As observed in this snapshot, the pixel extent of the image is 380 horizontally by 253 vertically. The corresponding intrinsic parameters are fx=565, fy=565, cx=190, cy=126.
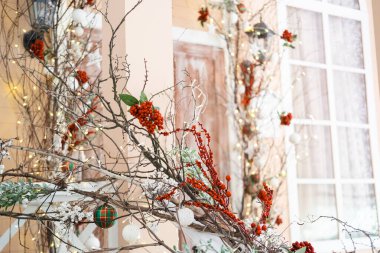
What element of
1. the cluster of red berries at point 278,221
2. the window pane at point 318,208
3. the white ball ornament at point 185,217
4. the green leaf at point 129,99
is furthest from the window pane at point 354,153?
the white ball ornament at point 185,217

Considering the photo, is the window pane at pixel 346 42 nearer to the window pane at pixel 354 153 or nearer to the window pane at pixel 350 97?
the window pane at pixel 350 97

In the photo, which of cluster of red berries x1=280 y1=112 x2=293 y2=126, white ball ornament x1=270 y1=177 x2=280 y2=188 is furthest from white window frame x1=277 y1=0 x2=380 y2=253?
cluster of red berries x1=280 y1=112 x2=293 y2=126

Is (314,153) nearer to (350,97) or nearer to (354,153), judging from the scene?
(354,153)

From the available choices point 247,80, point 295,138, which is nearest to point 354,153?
point 295,138

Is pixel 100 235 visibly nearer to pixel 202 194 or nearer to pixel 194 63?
pixel 194 63

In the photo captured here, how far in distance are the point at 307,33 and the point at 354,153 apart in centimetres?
112

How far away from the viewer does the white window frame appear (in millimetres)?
4539

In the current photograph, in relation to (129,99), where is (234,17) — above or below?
above

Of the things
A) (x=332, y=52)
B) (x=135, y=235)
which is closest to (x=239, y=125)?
(x=332, y=52)

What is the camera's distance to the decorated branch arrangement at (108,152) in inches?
55.6

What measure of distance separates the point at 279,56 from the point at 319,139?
0.78 metres

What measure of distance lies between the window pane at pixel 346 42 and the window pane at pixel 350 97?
12 cm

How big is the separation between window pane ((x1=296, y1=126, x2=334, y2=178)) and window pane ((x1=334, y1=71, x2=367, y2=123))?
0.27 m

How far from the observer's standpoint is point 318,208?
4.66m
